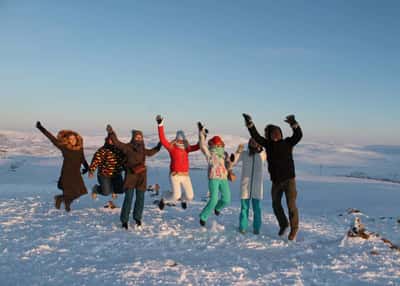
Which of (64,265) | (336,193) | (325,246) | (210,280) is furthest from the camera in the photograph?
(336,193)

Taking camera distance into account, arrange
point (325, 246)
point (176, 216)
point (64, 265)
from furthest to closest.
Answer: point (176, 216)
point (325, 246)
point (64, 265)

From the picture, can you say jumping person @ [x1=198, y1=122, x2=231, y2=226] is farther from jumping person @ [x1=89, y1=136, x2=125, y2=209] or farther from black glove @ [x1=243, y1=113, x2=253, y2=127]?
jumping person @ [x1=89, y1=136, x2=125, y2=209]

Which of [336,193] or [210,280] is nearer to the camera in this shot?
[210,280]

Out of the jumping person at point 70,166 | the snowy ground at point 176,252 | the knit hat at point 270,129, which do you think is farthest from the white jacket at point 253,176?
the jumping person at point 70,166

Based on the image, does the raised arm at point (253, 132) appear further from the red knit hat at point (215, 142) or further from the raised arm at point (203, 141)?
the raised arm at point (203, 141)

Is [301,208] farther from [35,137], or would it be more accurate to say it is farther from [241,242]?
[35,137]

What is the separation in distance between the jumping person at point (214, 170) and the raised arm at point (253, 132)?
1.06 meters

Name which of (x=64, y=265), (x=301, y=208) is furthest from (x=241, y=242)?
(x=301, y=208)

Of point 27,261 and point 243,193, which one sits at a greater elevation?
point 243,193

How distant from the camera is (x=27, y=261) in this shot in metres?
5.27

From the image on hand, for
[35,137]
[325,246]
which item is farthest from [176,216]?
[35,137]

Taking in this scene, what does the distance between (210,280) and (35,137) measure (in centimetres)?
11207

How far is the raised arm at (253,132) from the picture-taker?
6938 millimetres

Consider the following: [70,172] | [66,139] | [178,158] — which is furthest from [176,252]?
[66,139]
